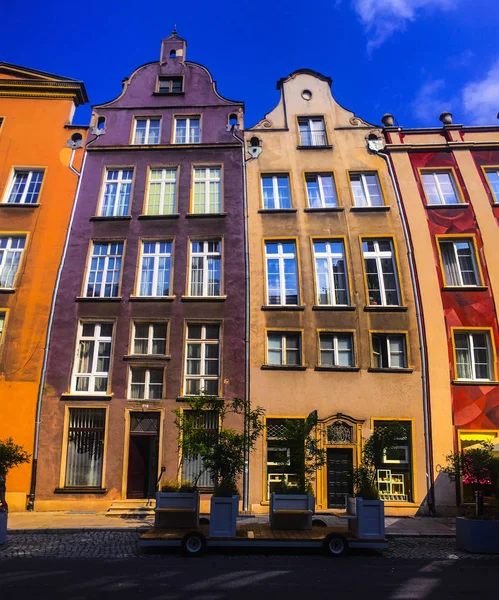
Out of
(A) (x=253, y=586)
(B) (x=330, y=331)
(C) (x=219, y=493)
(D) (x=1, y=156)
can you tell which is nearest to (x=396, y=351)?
(B) (x=330, y=331)

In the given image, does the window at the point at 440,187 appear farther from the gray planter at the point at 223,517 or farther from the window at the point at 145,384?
the gray planter at the point at 223,517

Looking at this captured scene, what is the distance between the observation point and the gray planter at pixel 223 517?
11.1 metres

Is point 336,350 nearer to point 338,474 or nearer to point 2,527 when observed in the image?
point 338,474

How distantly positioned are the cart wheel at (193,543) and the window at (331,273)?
1047 cm

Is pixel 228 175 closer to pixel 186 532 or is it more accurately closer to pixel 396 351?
pixel 396 351

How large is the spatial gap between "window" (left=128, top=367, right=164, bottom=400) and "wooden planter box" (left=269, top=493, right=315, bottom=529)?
737 centimetres

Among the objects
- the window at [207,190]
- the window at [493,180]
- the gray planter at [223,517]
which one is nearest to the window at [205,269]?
the window at [207,190]

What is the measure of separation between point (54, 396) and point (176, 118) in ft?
44.0

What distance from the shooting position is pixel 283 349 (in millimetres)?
18641

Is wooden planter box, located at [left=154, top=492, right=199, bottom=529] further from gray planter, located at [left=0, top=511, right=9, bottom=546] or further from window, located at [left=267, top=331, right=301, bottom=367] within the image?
window, located at [left=267, top=331, right=301, bottom=367]

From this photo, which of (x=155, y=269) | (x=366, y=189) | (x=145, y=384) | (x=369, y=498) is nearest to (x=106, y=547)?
(x=369, y=498)

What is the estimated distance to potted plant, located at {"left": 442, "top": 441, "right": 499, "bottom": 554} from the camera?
A: 11.5 metres

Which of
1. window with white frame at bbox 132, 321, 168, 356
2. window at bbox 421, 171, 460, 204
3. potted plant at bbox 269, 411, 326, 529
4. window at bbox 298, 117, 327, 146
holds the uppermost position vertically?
window at bbox 298, 117, 327, 146

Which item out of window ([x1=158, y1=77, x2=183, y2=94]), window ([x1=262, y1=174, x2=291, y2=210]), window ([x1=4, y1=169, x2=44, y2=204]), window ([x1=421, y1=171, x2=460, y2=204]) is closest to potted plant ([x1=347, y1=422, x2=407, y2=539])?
window ([x1=262, y1=174, x2=291, y2=210])
